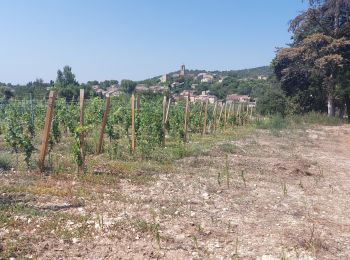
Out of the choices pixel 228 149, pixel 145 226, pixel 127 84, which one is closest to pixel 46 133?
pixel 145 226

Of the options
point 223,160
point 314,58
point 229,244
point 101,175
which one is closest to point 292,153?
point 223,160

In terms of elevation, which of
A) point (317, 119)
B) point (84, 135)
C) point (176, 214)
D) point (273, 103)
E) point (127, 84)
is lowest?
point (176, 214)

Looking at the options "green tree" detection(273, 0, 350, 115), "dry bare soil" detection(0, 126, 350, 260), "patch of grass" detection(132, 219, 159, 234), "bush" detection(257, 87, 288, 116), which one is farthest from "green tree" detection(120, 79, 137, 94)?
"patch of grass" detection(132, 219, 159, 234)

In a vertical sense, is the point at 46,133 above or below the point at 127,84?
below

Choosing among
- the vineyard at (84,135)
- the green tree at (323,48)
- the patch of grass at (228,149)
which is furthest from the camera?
the green tree at (323,48)

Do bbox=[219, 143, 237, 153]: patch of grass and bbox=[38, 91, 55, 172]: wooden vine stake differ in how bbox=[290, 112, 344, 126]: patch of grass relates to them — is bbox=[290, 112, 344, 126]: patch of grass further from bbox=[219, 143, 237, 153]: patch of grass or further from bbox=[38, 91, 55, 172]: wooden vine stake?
bbox=[38, 91, 55, 172]: wooden vine stake

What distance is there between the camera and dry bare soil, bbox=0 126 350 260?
4.39 m

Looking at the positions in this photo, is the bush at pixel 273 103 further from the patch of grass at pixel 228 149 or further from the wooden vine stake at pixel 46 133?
the wooden vine stake at pixel 46 133

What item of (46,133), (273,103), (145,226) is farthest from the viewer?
(273,103)

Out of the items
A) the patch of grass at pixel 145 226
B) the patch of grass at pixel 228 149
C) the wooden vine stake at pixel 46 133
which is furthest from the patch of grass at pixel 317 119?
the patch of grass at pixel 145 226

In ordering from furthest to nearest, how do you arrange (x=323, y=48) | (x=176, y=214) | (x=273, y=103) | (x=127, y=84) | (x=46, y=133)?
1. (x=127, y=84)
2. (x=273, y=103)
3. (x=323, y=48)
4. (x=46, y=133)
5. (x=176, y=214)

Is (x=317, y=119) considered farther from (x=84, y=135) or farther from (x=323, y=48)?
(x=84, y=135)

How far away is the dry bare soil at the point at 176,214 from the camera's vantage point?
4391 mm

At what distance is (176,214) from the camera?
553 centimetres
